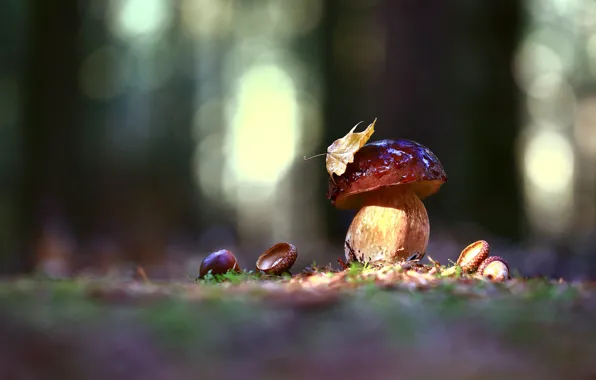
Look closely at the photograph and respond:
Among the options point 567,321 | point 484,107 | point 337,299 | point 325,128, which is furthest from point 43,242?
point 567,321

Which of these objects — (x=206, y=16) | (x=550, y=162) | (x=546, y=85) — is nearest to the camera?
(x=546, y=85)

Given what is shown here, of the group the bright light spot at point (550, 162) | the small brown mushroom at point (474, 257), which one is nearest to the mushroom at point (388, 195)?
the small brown mushroom at point (474, 257)

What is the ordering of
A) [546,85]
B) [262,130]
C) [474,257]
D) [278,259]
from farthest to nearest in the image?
[262,130]
[546,85]
[278,259]
[474,257]

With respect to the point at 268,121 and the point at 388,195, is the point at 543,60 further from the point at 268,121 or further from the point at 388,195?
the point at 388,195

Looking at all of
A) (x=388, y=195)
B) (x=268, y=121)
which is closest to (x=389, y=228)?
(x=388, y=195)

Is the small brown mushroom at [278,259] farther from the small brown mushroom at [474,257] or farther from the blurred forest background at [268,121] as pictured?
the small brown mushroom at [474,257]

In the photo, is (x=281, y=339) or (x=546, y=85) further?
(x=546, y=85)

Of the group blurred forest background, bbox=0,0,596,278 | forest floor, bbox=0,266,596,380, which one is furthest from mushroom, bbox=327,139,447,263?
forest floor, bbox=0,266,596,380
